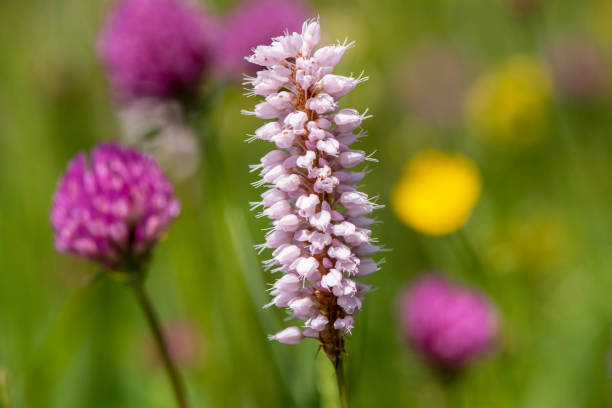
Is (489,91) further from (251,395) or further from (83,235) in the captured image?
(83,235)

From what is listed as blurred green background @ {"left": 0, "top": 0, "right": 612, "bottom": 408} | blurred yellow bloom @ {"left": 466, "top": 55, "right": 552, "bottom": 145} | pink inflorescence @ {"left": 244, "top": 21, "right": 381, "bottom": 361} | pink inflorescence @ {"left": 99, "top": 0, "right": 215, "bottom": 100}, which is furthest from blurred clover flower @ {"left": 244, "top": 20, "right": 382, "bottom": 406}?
blurred yellow bloom @ {"left": 466, "top": 55, "right": 552, "bottom": 145}

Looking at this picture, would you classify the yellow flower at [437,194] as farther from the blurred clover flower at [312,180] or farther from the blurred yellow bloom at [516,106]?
the blurred clover flower at [312,180]

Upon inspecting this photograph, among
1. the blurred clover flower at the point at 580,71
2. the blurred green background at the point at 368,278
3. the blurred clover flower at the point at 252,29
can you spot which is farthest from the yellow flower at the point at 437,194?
the blurred clover flower at the point at 580,71

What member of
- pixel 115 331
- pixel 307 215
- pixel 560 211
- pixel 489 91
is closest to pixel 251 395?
pixel 115 331

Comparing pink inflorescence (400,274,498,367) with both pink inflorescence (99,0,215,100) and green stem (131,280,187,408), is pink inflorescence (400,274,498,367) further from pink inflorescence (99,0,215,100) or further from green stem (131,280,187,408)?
pink inflorescence (99,0,215,100)

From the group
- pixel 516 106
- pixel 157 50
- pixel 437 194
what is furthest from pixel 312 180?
pixel 516 106

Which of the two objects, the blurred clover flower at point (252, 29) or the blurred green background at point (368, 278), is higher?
the blurred clover flower at point (252, 29)
